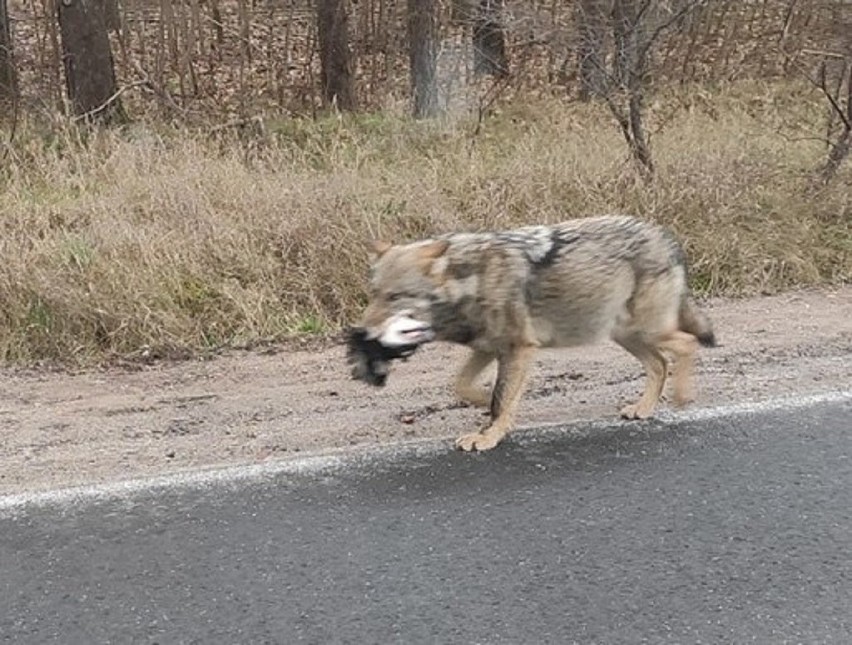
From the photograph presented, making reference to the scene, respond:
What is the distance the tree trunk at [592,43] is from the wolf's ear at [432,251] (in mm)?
5512

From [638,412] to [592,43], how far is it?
569 centimetres

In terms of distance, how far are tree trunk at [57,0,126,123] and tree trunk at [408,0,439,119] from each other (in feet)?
12.2

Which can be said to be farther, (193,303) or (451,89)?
(451,89)

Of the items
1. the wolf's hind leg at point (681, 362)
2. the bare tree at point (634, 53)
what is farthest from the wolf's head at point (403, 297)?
the bare tree at point (634, 53)

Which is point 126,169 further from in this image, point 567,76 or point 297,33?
point 297,33

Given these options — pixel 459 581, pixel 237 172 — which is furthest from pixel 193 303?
pixel 459 581

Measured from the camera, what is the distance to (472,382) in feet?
17.9

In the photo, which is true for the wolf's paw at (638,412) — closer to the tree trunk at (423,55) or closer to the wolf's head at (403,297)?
the wolf's head at (403,297)

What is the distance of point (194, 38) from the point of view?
1542 centimetres

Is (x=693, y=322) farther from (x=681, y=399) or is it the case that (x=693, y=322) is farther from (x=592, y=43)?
(x=592, y=43)

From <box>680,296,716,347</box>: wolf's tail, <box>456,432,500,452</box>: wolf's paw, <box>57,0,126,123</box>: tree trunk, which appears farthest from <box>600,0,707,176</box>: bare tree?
<box>57,0,126,123</box>: tree trunk

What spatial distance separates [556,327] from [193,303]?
304cm

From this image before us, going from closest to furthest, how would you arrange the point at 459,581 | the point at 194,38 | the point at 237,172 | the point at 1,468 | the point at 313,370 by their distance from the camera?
the point at 459,581 → the point at 1,468 → the point at 313,370 → the point at 237,172 → the point at 194,38

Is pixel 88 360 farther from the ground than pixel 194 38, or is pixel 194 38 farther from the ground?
pixel 194 38
